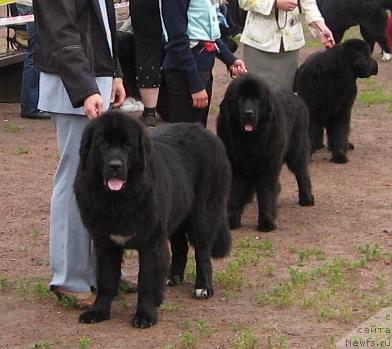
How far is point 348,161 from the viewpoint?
9.20 meters

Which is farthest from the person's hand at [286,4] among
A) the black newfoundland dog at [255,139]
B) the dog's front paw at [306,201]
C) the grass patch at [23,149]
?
the grass patch at [23,149]

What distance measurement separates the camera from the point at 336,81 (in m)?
8.93

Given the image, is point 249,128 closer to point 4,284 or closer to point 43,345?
point 4,284

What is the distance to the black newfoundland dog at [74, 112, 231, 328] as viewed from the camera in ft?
14.7

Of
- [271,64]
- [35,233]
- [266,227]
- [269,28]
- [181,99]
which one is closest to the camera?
[181,99]

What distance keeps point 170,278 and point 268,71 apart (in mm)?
2523

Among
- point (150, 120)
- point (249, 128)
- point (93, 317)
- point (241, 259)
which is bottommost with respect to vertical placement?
point (150, 120)

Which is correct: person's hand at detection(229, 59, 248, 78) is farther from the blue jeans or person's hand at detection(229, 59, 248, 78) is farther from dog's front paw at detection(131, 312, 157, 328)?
the blue jeans

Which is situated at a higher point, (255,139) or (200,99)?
(200,99)

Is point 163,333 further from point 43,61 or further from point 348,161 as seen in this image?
point 348,161

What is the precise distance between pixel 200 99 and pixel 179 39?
1.34ft

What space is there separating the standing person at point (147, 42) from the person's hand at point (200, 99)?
355cm

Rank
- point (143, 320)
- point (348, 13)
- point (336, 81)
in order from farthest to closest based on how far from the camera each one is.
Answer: point (348, 13), point (336, 81), point (143, 320)

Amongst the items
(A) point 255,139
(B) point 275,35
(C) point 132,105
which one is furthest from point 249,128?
(C) point 132,105
